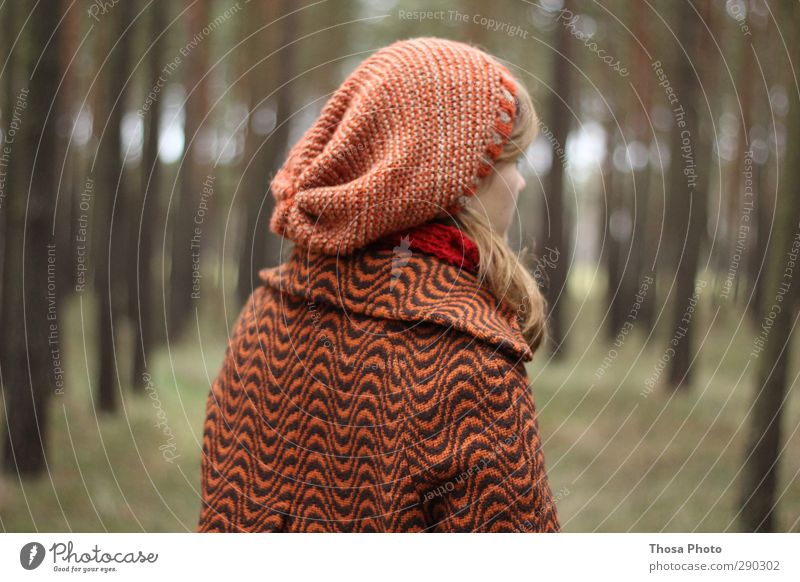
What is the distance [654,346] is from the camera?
11.3m

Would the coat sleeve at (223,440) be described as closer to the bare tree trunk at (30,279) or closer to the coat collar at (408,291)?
the coat collar at (408,291)

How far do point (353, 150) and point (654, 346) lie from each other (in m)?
10.7

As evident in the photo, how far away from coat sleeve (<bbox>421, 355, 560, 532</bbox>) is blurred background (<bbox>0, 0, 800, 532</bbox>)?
67cm

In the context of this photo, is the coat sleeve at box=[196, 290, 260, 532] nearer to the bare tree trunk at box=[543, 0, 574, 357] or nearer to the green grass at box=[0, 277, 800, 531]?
the green grass at box=[0, 277, 800, 531]

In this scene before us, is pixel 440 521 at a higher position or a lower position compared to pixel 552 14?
lower

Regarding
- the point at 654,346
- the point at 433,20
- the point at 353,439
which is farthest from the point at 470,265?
the point at 654,346

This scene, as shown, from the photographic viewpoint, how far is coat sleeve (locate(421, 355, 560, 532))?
4.42 feet

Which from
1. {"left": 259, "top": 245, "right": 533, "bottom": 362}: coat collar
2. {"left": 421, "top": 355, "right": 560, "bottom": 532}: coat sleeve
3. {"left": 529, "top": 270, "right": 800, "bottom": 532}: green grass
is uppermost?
{"left": 259, "top": 245, "right": 533, "bottom": 362}: coat collar

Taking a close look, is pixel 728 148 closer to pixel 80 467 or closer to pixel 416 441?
pixel 80 467

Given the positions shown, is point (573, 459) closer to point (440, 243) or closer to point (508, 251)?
point (508, 251)

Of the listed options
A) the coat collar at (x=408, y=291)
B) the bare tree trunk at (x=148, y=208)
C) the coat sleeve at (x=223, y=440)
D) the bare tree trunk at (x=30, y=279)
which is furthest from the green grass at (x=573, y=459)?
the coat collar at (x=408, y=291)
